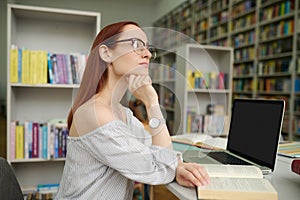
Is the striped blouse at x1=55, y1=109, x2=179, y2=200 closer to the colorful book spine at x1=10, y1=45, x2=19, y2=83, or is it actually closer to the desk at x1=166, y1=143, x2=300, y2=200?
the desk at x1=166, y1=143, x2=300, y2=200

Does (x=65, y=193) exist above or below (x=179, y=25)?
below

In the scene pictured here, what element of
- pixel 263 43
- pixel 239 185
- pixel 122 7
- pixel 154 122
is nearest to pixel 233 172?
pixel 239 185

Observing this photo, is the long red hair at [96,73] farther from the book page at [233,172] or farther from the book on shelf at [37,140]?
the book on shelf at [37,140]

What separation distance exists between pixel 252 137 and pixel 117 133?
61 cm

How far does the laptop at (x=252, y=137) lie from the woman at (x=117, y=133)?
28cm

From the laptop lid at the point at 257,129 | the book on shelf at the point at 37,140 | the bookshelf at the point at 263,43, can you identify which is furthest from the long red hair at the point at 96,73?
the bookshelf at the point at 263,43

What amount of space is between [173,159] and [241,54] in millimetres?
4012

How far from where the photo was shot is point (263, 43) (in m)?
4.06

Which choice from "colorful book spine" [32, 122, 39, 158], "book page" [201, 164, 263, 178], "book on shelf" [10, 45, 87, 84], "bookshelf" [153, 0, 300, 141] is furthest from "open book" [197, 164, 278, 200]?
"bookshelf" [153, 0, 300, 141]

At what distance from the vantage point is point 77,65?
2.17 metres

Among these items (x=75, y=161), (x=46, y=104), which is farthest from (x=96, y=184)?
(x=46, y=104)

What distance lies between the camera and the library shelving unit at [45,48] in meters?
2.25

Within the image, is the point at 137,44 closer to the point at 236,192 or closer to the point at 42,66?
the point at 236,192

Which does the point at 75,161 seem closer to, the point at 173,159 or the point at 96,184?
the point at 96,184
